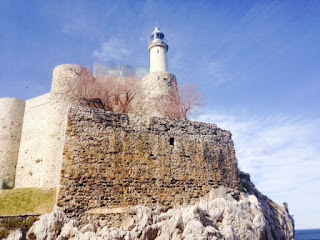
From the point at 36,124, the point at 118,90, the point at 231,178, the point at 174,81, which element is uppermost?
the point at 174,81

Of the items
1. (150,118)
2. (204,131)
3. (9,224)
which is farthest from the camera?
(204,131)

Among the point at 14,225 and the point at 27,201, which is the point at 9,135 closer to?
the point at 27,201

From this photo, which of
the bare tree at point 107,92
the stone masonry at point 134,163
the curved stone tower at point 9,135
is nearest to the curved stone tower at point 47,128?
the bare tree at point 107,92

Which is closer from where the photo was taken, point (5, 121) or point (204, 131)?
point (204, 131)

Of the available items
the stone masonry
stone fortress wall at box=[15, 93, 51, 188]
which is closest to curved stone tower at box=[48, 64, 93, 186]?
stone fortress wall at box=[15, 93, 51, 188]

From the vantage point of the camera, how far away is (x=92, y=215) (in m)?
11.7

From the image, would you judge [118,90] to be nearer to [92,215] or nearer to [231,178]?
[231,178]

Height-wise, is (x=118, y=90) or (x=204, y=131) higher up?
(x=118, y=90)

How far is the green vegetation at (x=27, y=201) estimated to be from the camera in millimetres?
11484

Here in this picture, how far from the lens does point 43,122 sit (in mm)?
22578

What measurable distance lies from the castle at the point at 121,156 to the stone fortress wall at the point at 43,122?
0.08 meters

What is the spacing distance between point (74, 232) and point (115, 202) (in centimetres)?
214

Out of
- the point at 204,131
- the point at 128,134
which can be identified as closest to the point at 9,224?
the point at 128,134

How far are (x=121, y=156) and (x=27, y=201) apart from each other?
451 cm
